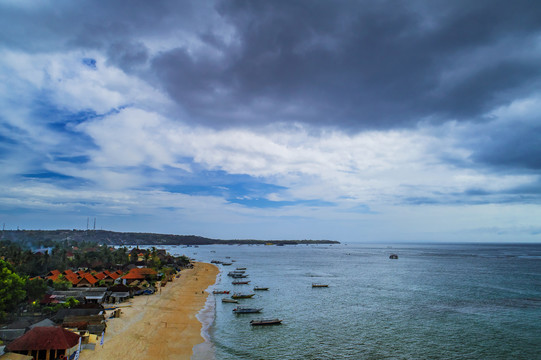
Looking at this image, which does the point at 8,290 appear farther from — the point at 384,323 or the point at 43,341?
the point at 384,323

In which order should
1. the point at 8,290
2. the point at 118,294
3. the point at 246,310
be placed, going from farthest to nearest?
the point at 118,294 < the point at 246,310 < the point at 8,290

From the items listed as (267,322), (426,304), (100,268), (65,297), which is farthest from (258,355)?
(100,268)

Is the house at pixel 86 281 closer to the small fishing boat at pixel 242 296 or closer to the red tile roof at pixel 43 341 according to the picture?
the small fishing boat at pixel 242 296

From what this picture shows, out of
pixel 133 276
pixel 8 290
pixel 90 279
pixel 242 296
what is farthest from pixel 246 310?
pixel 90 279

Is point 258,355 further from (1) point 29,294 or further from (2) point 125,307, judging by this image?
(1) point 29,294

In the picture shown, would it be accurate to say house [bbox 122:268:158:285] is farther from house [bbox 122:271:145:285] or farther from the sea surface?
the sea surface
